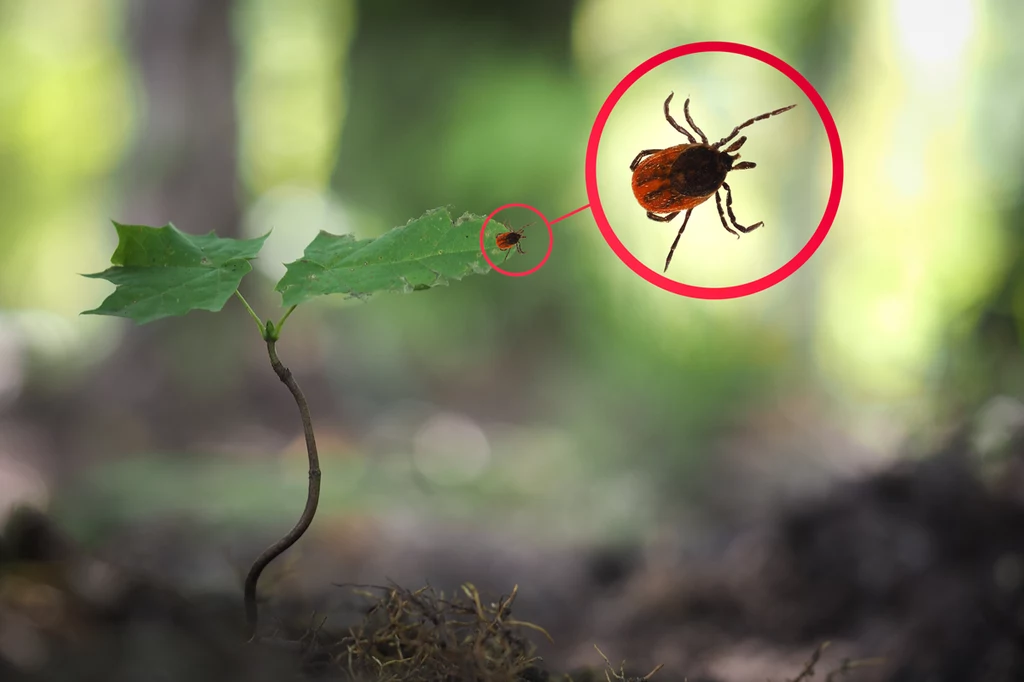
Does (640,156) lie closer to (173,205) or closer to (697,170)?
(697,170)

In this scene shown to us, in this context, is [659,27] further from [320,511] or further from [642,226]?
[320,511]

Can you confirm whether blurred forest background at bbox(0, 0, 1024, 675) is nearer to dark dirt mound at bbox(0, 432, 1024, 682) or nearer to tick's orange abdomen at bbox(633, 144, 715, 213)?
dark dirt mound at bbox(0, 432, 1024, 682)

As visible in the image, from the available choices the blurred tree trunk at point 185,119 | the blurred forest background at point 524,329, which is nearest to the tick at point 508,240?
the blurred forest background at point 524,329

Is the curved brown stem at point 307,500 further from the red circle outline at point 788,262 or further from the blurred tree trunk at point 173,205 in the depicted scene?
the blurred tree trunk at point 173,205

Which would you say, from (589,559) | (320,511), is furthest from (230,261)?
(320,511)

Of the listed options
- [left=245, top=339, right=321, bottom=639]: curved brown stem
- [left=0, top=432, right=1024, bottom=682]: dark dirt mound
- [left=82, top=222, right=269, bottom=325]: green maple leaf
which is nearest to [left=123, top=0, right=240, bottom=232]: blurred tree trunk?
[left=0, top=432, right=1024, bottom=682]: dark dirt mound
